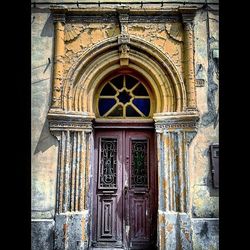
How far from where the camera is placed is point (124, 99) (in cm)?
602

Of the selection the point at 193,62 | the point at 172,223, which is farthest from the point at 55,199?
the point at 193,62

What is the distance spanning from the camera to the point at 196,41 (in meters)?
5.74

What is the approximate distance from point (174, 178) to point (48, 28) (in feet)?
12.9

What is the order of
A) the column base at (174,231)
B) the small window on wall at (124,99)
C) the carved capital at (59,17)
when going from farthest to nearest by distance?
1. the small window on wall at (124,99)
2. the carved capital at (59,17)
3. the column base at (174,231)

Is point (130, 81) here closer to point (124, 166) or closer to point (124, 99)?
point (124, 99)

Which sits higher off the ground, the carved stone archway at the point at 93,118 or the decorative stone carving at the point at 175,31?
the decorative stone carving at the point at 175,31

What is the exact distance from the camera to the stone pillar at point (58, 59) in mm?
5539

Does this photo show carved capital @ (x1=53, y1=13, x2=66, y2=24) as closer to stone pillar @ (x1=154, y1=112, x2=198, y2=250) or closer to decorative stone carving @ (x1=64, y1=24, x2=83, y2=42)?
decorative stone carving @ (x1=64, y1=24, x2=83, y2=42)

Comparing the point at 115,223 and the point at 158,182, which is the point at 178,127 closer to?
the point at 158,182

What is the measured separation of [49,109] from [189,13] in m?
3.39

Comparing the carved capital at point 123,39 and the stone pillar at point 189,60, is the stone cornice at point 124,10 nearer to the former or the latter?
the stone pillar at point 189,60

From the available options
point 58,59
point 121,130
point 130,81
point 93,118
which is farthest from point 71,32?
point 121,130

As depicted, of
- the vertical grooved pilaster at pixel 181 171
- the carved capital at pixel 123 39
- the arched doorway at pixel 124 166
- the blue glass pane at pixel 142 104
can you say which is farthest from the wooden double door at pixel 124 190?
the carved capital at pixel 123 39
